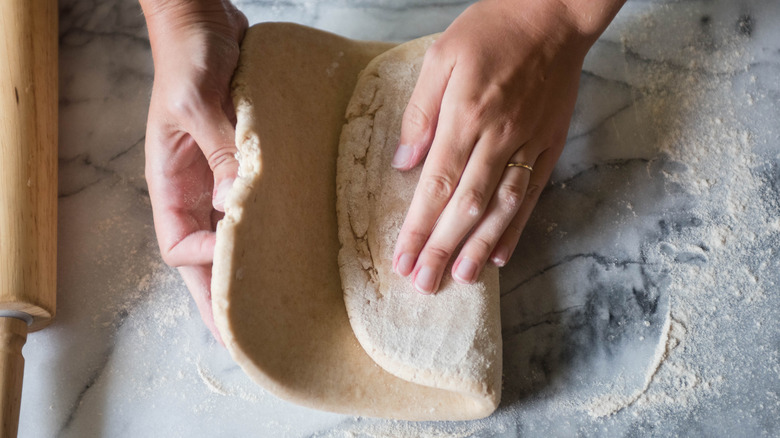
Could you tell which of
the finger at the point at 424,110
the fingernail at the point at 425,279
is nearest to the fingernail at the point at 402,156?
the finger at the point at 424,110

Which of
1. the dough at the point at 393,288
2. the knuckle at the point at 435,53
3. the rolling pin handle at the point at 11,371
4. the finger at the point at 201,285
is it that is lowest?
the rolling pin handle at the point at 11,371

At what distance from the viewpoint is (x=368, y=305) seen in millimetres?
1223

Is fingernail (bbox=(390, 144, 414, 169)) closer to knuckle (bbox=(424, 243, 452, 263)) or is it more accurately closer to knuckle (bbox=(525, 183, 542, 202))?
knuckle (bbox=(424, 243, 452, 263))

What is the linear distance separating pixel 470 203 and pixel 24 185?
1.08 metres

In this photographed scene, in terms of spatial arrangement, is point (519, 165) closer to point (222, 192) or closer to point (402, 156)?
point (402, 156)

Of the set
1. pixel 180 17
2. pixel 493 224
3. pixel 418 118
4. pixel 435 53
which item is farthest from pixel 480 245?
pixel 180 17

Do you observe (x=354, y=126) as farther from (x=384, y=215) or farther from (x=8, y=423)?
(x=8, y=423)

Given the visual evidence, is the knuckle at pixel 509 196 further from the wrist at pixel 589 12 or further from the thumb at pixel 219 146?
the thumb at pixel 219 146

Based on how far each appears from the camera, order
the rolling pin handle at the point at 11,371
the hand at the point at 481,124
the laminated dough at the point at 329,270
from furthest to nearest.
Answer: the rolling pin handle at the point at 11,371, the hand at the point at 481,124, the laminated dough at the point at 329,270

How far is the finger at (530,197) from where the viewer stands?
133cm

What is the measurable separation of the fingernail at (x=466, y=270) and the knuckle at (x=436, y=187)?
14 centimetres

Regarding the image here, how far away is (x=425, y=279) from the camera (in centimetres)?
120

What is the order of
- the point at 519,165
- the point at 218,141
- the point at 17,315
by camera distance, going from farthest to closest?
the point at 17,315
the point at 519,165
the point at 218,141

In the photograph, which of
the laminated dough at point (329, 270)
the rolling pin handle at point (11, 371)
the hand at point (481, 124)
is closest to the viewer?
the laminated dough at point (329, 270)
